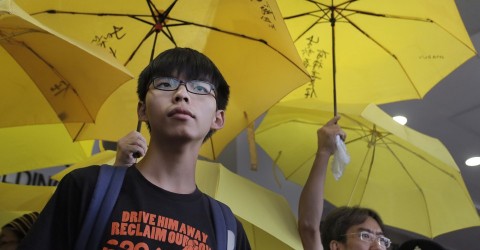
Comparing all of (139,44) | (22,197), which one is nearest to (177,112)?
(139,44)

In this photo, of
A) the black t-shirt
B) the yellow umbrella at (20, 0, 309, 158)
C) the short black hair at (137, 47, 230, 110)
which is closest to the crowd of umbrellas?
the yellow umbrella at (20, 0, 309, 158)

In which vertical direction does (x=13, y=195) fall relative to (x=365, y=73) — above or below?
below

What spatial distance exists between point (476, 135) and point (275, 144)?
316cm

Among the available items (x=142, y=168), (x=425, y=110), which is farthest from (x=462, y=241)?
(x=142, y=168)

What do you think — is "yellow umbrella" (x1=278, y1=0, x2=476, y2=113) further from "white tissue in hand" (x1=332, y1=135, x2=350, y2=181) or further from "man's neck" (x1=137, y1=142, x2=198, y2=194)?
"man's neck" (x1=137, y1=142, x2=198, y2=194)

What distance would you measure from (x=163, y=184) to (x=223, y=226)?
0.55ft

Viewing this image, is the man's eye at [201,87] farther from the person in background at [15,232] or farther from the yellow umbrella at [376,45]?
the yellow umbrella at [376,45]

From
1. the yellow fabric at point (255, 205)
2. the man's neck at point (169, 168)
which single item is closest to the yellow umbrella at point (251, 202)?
the yellow fabric at point (255, 205)

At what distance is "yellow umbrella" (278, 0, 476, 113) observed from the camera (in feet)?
10.1

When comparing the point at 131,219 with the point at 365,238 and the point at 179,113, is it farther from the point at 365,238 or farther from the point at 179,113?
the point at 365,238

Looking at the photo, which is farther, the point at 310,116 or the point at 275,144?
the point at 275,144

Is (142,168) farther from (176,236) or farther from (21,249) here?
(21,249)

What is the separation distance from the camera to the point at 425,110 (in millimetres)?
5703

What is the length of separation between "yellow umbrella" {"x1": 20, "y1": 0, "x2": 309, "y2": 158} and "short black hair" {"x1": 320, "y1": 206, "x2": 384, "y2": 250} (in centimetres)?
62
